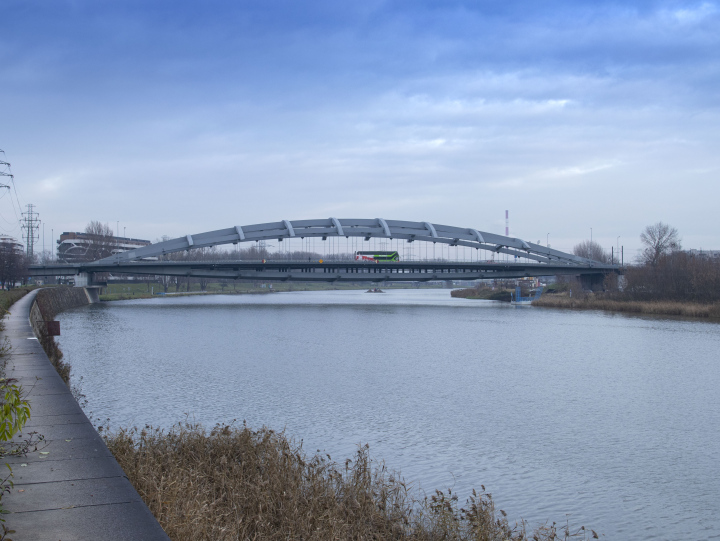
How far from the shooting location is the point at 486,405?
680 inches

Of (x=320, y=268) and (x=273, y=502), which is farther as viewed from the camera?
(x=320, y=268)

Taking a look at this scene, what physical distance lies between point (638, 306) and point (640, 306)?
35 centimetres

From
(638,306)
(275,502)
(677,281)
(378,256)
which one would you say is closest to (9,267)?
(378,256)

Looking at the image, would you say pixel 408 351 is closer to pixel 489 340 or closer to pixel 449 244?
pixel 489 340

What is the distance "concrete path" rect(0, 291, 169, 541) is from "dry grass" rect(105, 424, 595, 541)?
0.65m

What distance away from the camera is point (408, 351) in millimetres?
29984

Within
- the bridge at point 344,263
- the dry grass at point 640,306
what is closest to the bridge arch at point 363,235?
the bridge at point 344,263

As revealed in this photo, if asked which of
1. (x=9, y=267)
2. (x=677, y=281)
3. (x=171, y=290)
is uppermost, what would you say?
(x=9, y=267)

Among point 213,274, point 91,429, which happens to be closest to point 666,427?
point 91,429

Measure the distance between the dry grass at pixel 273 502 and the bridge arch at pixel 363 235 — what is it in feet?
263

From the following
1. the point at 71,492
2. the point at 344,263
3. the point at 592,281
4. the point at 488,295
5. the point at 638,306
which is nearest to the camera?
the point at 71,492

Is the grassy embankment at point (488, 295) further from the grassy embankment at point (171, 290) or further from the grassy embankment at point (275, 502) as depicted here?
the grassy embankment at point (275, 502)

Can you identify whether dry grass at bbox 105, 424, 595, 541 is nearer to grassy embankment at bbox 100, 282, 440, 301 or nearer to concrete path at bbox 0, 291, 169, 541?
concrete path at bbox 0, 291, 169, 541

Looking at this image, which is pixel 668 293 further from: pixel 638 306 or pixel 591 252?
pixel 591 252
